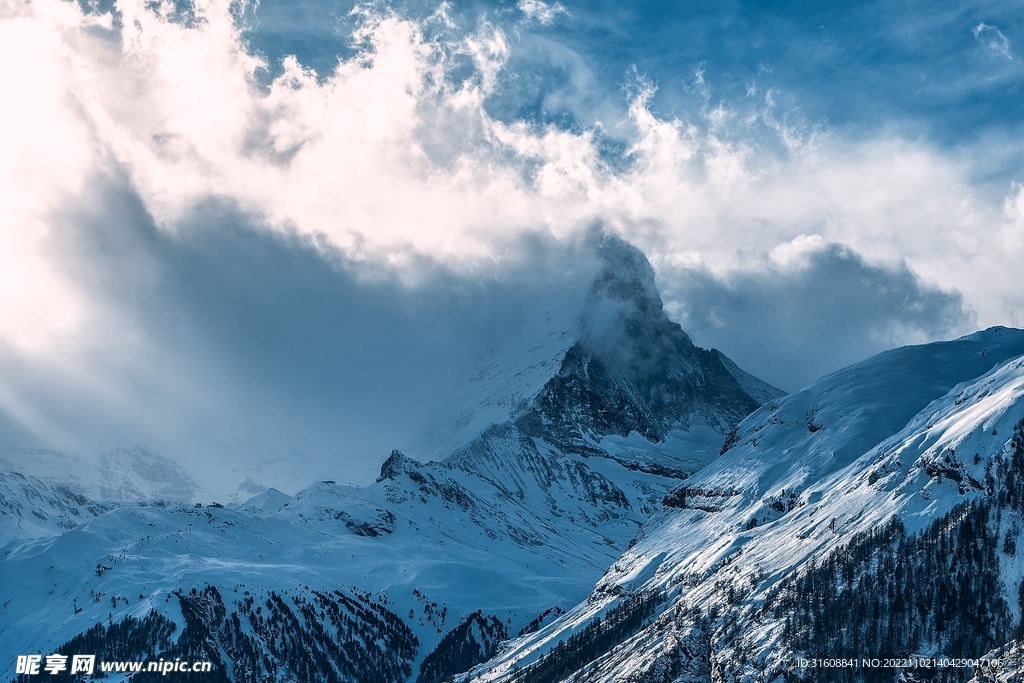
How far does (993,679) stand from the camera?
194m
